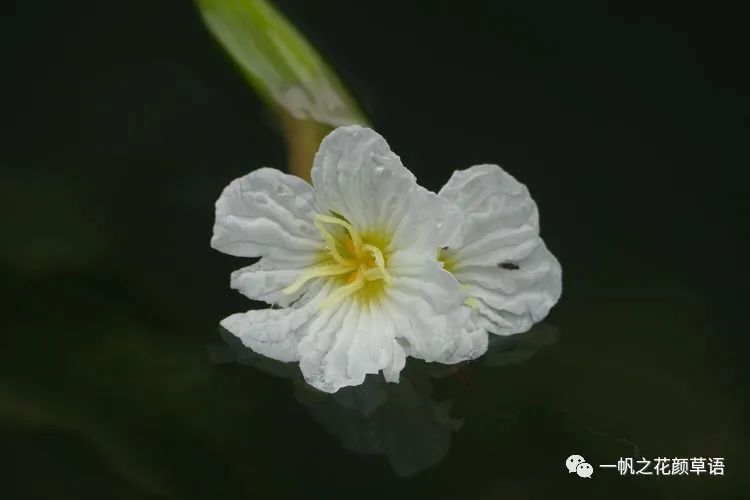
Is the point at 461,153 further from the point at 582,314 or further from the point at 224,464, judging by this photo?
the point at 224,464

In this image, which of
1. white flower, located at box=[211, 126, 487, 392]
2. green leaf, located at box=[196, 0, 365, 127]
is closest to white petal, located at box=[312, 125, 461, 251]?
white flower, located at box=[211, 126, 487, 392]

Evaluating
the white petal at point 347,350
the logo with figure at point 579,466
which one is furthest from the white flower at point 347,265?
the logo with figure at point 579,466

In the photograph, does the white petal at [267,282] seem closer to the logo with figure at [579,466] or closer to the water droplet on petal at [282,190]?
the water droplet on petal at [282,190]

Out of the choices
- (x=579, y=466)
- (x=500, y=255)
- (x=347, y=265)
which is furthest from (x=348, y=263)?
(x=579, y=466)

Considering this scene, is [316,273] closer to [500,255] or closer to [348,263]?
[348,263]

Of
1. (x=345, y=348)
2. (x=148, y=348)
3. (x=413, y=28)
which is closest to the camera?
(x=345, y=348)

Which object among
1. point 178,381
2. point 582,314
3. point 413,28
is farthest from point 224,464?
point 413,28
